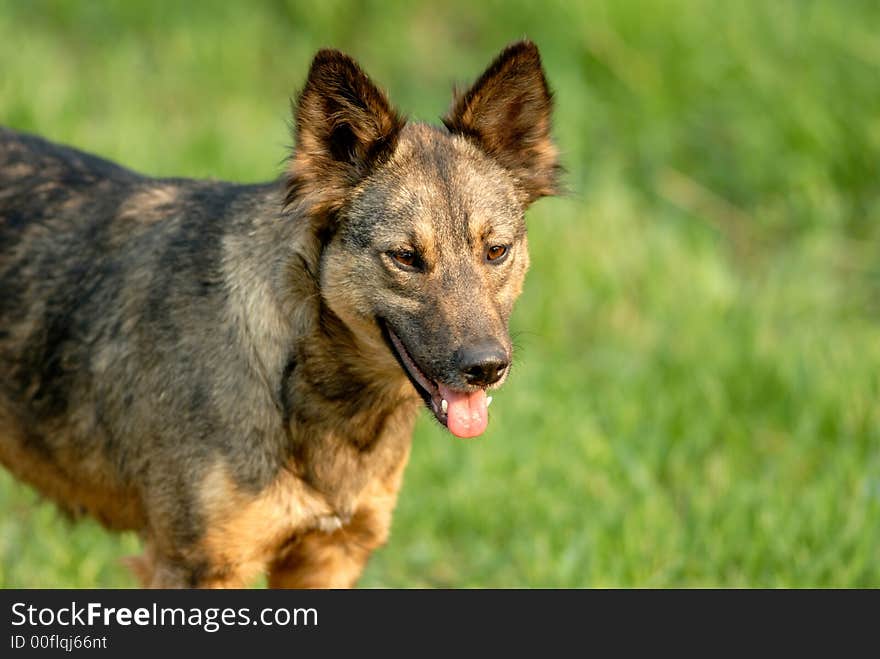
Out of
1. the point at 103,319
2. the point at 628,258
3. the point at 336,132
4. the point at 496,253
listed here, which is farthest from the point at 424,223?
the point at 628,258

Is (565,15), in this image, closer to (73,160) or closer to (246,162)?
(246,162)

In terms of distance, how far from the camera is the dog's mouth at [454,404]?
3.94m

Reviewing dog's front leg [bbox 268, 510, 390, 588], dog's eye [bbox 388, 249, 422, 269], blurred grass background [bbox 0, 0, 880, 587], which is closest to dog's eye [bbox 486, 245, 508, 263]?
dog's eye [bbox 388, 249, 422, 269]

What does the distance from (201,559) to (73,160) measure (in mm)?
1623

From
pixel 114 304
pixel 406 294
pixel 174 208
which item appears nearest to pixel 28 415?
pixel 114 304

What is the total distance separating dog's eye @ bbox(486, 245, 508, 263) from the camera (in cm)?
408

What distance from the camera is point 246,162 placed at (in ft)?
27.1

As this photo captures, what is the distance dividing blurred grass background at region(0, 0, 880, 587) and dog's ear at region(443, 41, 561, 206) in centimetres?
115

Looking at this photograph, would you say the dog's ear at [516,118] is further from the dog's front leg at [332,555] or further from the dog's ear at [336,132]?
the dog's front leg at [332,555]

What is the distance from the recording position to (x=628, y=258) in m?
7.82

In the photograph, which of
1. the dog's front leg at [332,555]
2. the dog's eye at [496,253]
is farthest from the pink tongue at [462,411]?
the dog's front leg at [332,555]

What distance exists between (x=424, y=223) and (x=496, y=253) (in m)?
0.27

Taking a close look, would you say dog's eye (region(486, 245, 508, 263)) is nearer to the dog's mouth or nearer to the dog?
the dog

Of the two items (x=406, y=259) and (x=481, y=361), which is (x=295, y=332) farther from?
(x=481, y=361)
